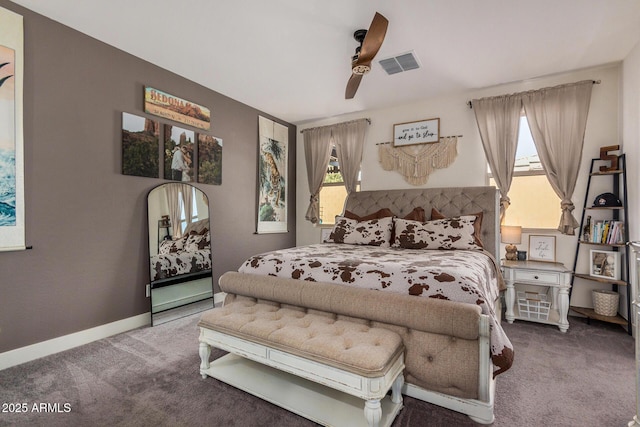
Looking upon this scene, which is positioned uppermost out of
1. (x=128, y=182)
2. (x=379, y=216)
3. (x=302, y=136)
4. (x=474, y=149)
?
(x=302, y=136)

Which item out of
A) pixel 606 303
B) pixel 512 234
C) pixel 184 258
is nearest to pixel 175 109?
pixel 184 258

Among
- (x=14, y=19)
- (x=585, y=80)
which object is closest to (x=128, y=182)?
(x=14, y=19)

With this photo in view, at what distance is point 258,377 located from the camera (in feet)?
6.59

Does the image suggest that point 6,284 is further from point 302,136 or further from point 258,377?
point 302,136

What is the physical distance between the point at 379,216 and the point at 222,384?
2801mm

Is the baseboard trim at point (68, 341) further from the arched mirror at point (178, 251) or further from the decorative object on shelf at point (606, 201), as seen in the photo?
the decorative object on shelf at point (606, 201)

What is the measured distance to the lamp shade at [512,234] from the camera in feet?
11.3

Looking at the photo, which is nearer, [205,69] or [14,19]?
[14,19]

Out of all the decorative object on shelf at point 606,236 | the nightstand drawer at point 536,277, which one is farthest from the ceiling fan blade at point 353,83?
the decorative object on shelf at point 606,236

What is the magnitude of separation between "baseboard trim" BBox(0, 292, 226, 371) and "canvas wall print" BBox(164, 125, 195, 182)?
5.25ft

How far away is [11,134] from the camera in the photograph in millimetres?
2309

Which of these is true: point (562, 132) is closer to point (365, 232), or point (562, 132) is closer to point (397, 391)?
point (365, 232)

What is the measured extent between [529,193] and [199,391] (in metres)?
4.10

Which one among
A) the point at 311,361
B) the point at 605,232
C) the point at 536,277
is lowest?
the point at 311,361
